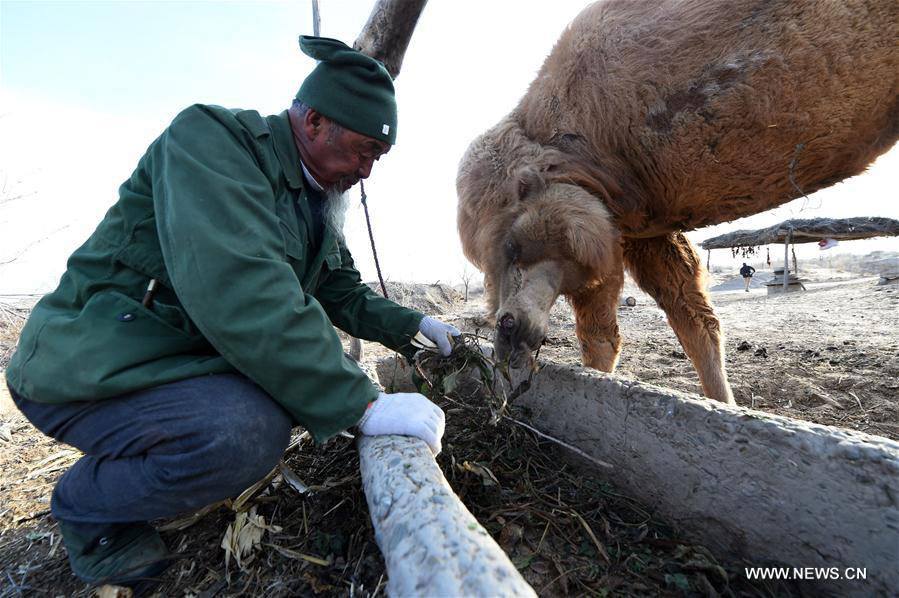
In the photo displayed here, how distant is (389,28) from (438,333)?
232cm

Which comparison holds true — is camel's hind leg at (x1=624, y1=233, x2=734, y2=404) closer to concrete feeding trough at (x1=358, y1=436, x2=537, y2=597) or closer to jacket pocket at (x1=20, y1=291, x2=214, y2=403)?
concrete feeding trough at (x1=358, y1=436, x2=537, y2=597)

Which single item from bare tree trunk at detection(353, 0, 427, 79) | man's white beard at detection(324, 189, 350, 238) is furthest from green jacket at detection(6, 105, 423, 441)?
bare tree trunk at detection(353, 0, 427, 79)

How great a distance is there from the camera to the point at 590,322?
3.53 meters

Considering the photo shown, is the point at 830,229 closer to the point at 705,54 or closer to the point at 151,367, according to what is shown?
the point at 705,54

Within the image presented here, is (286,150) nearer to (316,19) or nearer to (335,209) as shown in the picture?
(335,209)

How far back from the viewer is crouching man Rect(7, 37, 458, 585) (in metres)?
1.39

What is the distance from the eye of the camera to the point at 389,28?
328 cm

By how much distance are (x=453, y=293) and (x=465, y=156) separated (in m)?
10.3

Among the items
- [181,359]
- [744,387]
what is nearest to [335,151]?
[181,359]

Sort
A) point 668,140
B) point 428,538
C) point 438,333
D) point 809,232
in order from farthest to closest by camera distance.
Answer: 1. point 809,232
2. point 668,140
3. point 438,333
4. point 428,538

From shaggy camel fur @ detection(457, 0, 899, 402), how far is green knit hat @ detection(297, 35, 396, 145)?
1198 mm

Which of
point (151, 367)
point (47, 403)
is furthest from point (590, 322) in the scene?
point (47, 403)

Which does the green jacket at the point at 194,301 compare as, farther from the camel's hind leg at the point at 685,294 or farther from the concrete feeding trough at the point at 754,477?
the camel's hind leg at the point at 685,294

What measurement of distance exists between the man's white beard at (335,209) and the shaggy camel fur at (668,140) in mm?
1045
